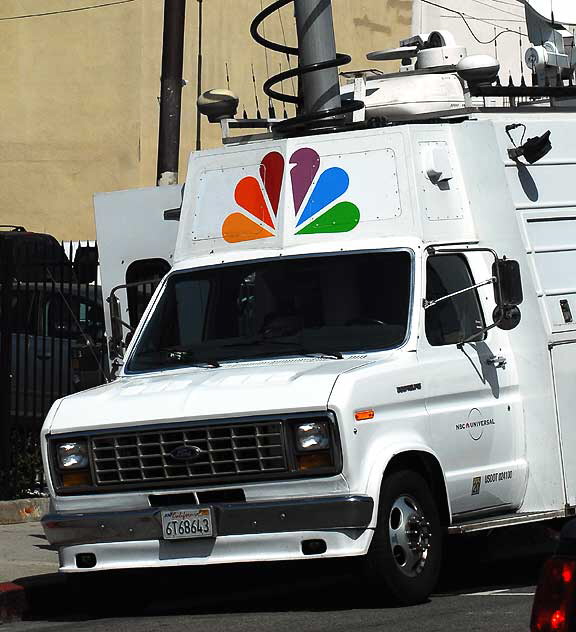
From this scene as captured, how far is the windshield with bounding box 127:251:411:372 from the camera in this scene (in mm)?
9633

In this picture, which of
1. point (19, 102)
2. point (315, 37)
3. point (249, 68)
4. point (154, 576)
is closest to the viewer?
point (154, 576)

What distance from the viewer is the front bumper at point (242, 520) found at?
868 cm

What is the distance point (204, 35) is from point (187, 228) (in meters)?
25.6

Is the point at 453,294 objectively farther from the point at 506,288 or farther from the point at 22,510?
the point at 22,510

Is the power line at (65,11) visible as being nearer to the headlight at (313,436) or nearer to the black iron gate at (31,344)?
the black iron gate at (31,344)

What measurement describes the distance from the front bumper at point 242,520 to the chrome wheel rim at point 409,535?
360 millimetres

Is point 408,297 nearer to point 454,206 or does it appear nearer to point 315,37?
point 454,206

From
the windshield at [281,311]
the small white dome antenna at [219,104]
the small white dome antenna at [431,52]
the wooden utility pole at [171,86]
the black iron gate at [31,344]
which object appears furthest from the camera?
the wooden utility pole at [171,86]

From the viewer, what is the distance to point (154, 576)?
396 inches

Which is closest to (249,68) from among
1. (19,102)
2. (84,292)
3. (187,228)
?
(19,102)

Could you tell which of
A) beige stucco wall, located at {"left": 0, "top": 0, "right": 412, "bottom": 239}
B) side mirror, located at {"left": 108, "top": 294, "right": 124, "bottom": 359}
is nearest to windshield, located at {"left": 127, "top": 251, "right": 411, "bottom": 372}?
side mirror, located at {"left": 108, "top": 294, "right": 124, "bottom": 359}

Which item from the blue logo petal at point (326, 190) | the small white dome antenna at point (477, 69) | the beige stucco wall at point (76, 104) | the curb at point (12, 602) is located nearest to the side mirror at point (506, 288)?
the blue logo petal at point (326, 190)

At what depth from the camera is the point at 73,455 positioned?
9328mm

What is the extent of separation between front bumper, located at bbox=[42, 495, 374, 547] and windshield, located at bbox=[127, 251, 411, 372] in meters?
1.06
